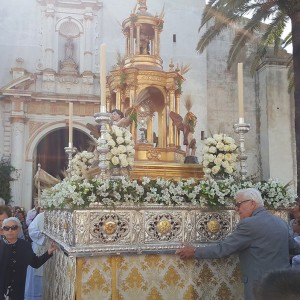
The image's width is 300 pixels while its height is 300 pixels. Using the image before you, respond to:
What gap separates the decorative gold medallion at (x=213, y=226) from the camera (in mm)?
4992

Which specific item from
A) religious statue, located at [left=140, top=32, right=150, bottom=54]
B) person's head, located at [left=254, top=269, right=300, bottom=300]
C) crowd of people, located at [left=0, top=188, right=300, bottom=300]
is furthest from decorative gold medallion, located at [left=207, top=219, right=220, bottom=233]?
person's head, located at [left=254, top=269, right=300, bottom=300]

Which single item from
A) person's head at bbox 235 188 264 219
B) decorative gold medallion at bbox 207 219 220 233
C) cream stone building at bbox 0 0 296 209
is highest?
cream stone building at bbox 0 0 296 209

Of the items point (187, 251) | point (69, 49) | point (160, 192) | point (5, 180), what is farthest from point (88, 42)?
point (187, 251)

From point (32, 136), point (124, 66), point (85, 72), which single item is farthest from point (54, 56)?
point (124, 66)

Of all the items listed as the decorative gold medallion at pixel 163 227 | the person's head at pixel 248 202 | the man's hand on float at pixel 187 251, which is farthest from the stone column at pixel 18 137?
the person's head at pixel 248 202

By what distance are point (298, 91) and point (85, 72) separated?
425 inches

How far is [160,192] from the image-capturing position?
485cm

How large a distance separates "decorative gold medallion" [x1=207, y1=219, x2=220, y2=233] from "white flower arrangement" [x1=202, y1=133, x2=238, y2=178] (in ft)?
2.51

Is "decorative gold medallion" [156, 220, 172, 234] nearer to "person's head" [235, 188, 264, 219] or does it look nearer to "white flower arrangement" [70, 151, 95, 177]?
"person's head" [235, 188, 264, 219]

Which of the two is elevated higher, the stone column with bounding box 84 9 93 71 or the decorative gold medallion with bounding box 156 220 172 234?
the stone column with bounding box 84 9 93 71

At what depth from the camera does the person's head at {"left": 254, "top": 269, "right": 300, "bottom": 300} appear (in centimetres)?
127

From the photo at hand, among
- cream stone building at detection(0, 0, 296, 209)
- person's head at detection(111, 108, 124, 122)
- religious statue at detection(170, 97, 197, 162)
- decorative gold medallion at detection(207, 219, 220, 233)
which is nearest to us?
→ decorative gold medallion at detection(207, 219, 220, 233)

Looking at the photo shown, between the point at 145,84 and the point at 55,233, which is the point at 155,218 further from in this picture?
the point at 145,84

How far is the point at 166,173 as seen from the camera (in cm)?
595
